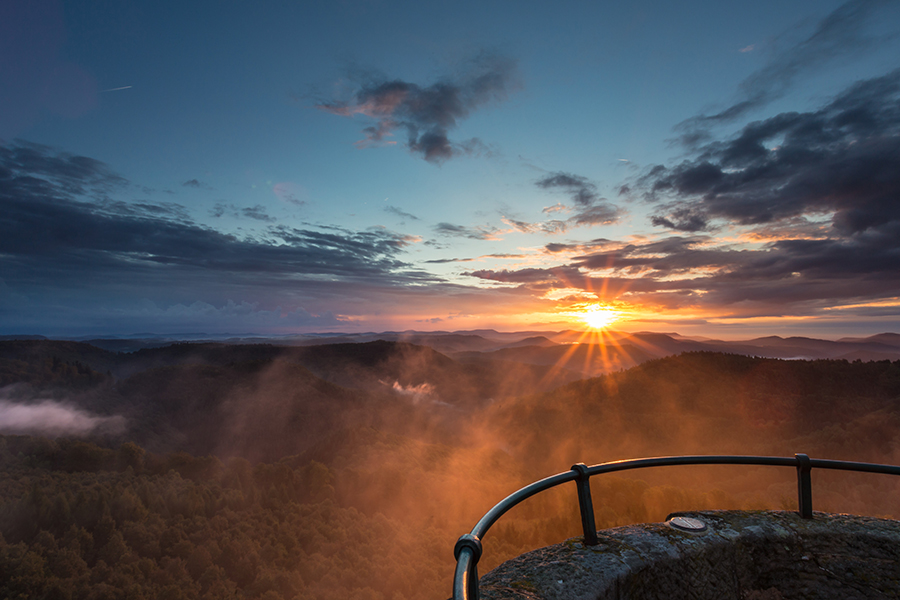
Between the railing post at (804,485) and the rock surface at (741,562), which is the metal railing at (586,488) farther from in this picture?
the rock surface at (741,562)

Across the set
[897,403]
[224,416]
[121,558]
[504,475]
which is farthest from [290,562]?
[224,416]

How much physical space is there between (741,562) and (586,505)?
155 centimetres

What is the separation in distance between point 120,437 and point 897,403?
137831mm

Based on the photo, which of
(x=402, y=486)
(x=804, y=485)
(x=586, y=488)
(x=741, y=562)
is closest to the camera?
(x=586, y=488)

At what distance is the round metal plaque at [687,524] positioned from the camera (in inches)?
126

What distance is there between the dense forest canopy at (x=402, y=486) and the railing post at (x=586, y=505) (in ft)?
44.9

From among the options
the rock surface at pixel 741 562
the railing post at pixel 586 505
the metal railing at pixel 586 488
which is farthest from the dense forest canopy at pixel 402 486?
the metal railing at pixel 586 488

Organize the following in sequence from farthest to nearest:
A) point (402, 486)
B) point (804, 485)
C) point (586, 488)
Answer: point (402, 486) < point (804, 485) < point (586, 488)

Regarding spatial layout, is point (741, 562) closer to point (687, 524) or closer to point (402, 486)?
point (687, 524)

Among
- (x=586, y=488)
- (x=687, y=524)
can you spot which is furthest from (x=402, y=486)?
(x=586, y=488)

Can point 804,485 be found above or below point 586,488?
below

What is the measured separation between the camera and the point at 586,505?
9.52 ft

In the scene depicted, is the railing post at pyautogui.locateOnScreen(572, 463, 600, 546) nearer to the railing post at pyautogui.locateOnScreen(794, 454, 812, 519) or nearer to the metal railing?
the metal railing

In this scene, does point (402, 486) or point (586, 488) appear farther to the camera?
point (402, 486)
